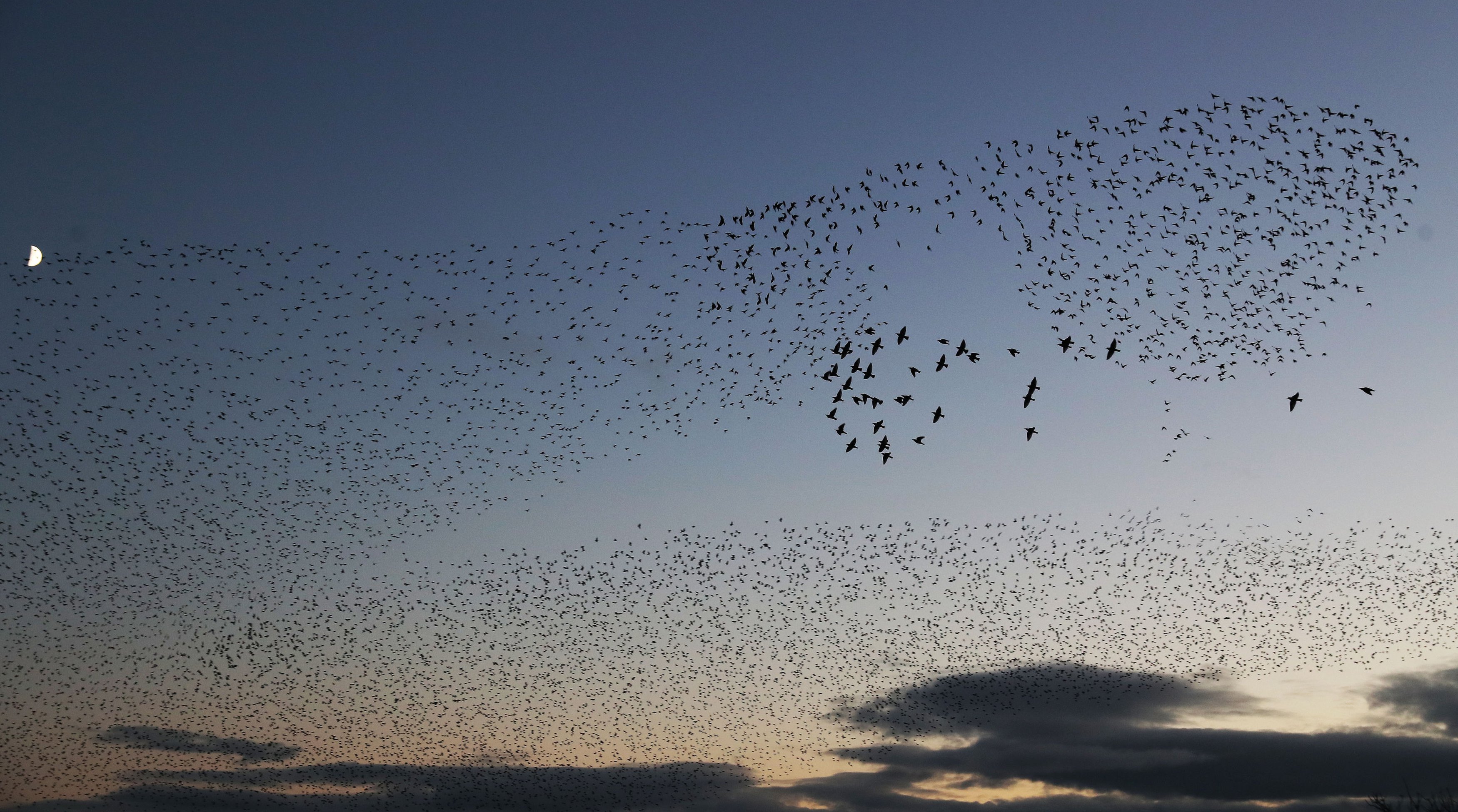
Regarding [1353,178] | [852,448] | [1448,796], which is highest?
[1353,178]

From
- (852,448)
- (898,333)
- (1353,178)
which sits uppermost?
(1353,178)

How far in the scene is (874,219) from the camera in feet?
104

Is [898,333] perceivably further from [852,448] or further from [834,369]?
[852,448]

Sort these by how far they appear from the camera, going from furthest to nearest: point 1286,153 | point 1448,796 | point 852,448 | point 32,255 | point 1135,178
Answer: point 1448,796
point 852,448
point 1286,153
point 1135,178
point 32,255

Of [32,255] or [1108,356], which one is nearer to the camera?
[32,255]

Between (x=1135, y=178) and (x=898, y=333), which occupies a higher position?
(x=1135, y=178)

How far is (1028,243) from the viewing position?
32844 mm

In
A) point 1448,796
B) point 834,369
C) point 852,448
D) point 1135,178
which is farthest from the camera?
point 1448,796

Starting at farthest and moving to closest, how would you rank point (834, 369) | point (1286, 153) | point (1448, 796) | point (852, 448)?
point (1448, 796) < point (852, 448) < point (834, 369) < point (1286, 153)

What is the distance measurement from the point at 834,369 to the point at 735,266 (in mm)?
→ 5112

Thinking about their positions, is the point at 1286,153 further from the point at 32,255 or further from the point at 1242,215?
the point at 32,255

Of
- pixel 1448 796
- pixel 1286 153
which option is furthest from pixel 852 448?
pixel 1448 796

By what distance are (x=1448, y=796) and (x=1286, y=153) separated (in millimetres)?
33477

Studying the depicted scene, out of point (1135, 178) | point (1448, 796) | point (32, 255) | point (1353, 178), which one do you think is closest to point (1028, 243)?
point (1135, 178)
